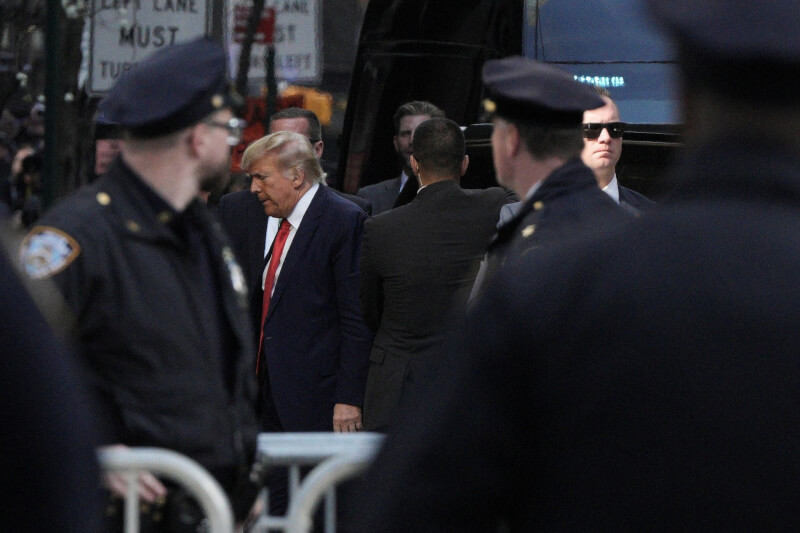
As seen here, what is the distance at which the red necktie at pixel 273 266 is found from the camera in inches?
265

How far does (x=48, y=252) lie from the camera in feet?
11.8

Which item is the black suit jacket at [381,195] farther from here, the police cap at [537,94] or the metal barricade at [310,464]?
the metal barricade at [310,464]

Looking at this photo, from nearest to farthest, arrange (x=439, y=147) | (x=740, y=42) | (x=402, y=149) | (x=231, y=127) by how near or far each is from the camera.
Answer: (x=740, y=42), (x=231, y=127), (x=439, y=147), (x=402, y=149)

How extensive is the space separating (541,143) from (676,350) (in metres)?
2.66

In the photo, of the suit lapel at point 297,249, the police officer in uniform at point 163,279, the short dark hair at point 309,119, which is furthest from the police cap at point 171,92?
the short dark hair at point 309,119

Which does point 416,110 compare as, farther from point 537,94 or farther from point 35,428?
point 35,428

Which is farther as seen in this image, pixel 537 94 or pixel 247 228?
pixel 247 228

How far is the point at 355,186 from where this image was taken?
11438 millimetres

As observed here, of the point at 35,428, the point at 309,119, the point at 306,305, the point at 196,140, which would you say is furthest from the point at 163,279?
the point at 309,119

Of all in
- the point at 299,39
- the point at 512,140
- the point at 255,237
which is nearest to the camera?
the point at 512,140

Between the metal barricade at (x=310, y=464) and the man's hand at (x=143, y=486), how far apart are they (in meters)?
0.30

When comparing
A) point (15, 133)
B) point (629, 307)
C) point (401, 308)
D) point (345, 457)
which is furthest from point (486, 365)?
point (15, 133)

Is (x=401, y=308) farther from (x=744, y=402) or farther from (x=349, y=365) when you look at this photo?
(x=744, y=402)

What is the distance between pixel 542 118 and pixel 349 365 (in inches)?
111
